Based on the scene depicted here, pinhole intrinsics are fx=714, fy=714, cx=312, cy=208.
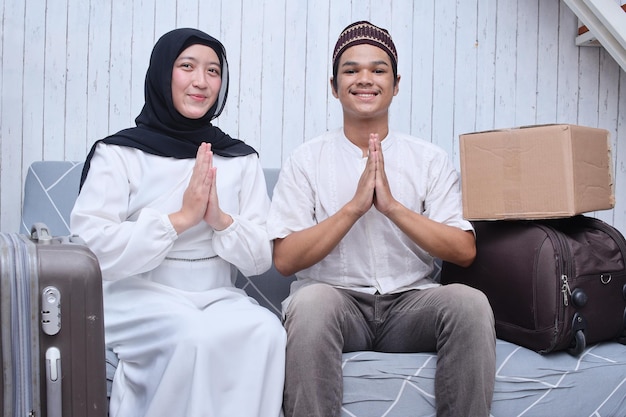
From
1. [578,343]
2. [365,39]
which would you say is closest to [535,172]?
[578,343]

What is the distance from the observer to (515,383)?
67.0 inches

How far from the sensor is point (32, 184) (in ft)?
7.34

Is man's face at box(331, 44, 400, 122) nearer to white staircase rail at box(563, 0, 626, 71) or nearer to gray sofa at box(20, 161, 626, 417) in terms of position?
gray sofa at box(20, 161, 626, 417)

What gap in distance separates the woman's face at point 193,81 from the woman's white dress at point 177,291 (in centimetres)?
15

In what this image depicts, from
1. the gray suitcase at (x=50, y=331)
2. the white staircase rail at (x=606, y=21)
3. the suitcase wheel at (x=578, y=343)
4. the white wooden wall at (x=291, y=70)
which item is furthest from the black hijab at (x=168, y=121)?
the white staircase rail at (x=606, y=21)

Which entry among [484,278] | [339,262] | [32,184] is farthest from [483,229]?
[32,184]

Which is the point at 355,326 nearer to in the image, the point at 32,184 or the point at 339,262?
the point at 339,262

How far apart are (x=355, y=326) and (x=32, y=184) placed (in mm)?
1145

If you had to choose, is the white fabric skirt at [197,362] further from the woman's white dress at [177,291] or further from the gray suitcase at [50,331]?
the gray suitcase at [50,331]

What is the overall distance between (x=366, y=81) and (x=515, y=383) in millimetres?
876

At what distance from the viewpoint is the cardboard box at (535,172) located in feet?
5.87

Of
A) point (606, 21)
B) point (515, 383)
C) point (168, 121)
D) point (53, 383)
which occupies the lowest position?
point (515, 383)

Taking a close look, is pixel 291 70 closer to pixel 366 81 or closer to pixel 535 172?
pixel 366 81

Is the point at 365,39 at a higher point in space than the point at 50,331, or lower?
higher
